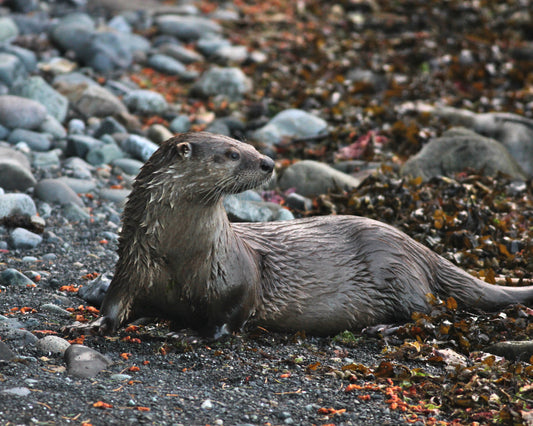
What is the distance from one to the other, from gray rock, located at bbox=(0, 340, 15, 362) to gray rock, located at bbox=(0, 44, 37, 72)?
21.4 feet

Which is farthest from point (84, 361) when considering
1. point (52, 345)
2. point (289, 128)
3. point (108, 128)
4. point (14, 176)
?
point (289, 128)

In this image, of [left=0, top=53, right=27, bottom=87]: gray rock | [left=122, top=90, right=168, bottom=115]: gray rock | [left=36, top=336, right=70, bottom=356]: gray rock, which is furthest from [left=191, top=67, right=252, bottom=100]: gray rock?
[left=36, top=336, right=70, bottom=356]: gray rock

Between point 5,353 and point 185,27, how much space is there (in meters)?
8.87

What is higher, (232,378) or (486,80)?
(486,80)

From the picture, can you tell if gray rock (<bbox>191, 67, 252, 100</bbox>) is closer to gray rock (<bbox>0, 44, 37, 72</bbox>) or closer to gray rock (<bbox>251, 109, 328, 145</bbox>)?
gray rock (<bbox>251, 109, 328, 145</bbox>)

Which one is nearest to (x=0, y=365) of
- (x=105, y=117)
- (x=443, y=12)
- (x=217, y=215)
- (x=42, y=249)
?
(x=217, y=215)

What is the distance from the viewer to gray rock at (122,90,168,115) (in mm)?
9289

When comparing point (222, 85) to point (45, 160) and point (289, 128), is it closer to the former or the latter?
point (289, 128)

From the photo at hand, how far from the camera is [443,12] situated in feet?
41.4

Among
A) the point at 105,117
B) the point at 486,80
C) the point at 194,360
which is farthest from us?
the point at 486,80

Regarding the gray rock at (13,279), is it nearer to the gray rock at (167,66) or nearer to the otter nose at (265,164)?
the otter nose at (265,164)

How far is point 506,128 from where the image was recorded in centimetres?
850

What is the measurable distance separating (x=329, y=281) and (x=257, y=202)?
1.85 meters

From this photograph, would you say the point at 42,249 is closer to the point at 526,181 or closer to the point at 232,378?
the point at 232,378
